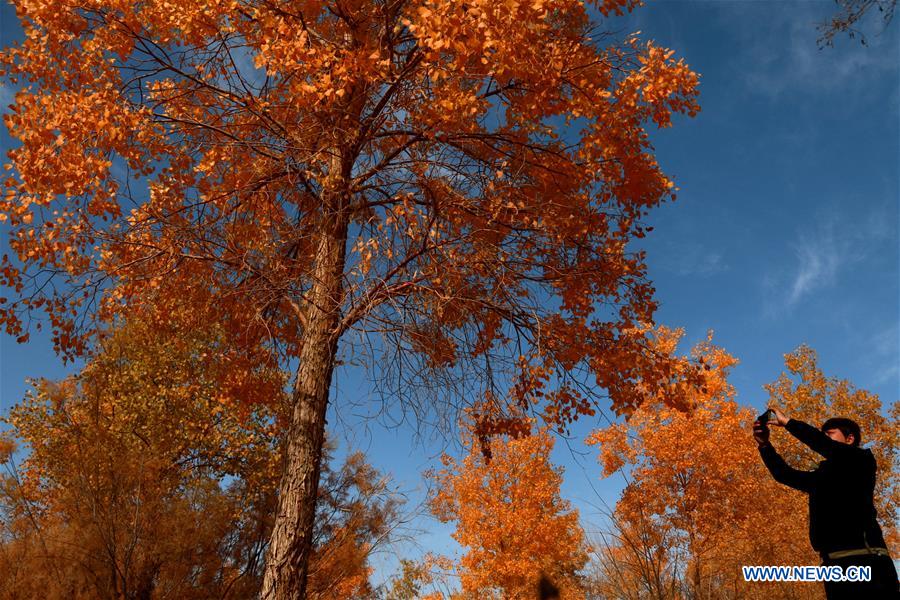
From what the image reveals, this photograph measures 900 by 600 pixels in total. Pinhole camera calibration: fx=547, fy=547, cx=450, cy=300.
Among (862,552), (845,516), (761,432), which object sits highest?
(761,432)

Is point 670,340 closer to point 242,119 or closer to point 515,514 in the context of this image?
point 515,514

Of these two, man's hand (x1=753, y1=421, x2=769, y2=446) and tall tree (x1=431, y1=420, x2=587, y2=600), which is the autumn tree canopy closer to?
tall tree (x1=431, y1=420, x2=587, y2=600)

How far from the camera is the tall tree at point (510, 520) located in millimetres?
17578

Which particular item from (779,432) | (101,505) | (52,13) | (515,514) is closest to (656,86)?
(52,13)

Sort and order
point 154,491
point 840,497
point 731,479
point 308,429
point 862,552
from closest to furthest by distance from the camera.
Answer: point 862,552, point 840,497, point 308,429, point 154,491, point 731,479

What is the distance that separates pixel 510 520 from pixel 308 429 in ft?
47.7

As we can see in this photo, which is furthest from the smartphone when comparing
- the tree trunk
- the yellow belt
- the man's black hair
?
the tree trunk

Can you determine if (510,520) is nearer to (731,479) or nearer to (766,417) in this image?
(731,479)

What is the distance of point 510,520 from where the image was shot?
17688 millimetres

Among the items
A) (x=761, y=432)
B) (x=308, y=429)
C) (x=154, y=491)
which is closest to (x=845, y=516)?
(x=761, y=432)

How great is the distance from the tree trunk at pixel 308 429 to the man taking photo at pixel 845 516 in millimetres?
3533

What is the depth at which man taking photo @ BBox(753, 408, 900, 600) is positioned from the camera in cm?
264

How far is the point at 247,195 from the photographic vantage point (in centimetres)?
618

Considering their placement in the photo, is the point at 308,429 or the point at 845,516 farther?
the point at 308,429
